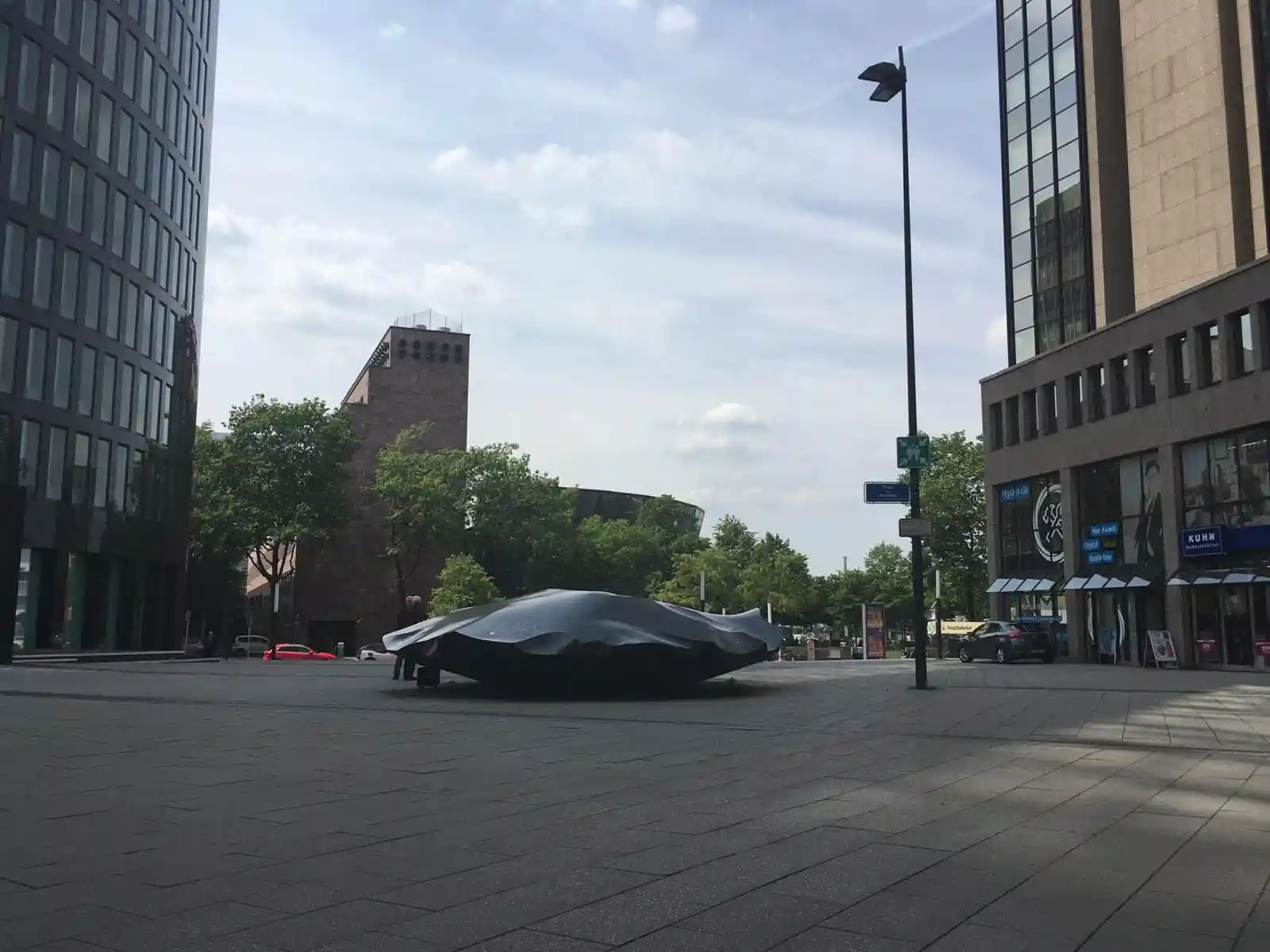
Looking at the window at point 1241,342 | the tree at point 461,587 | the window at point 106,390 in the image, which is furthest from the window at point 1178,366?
the tree at point 461,587

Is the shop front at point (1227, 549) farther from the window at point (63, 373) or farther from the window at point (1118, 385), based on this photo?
the window at point (63, 373)

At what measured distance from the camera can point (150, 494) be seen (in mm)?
45344

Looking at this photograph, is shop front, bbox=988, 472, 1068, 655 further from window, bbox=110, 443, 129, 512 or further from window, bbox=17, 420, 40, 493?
window, bbox=17, 420, 40, 493

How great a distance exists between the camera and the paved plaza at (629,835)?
4.40m

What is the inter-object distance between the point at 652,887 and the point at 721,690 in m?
14.0

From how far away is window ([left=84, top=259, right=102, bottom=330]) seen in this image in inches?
1601

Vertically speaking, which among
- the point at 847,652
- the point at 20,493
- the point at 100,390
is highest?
the point at 100,390

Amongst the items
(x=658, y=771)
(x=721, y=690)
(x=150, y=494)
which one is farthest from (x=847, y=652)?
(x=658, y=771)

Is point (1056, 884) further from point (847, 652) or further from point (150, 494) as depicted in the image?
point (847, 652)

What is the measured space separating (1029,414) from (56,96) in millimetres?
37544

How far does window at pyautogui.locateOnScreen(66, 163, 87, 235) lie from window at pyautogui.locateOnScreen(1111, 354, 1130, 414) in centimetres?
3665

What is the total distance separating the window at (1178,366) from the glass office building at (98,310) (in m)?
34.7

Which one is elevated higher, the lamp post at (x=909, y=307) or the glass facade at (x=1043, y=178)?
the glass facade at (x=1043, y=178)

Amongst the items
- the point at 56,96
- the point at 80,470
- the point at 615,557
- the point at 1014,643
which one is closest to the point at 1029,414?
the point at 1014,643
